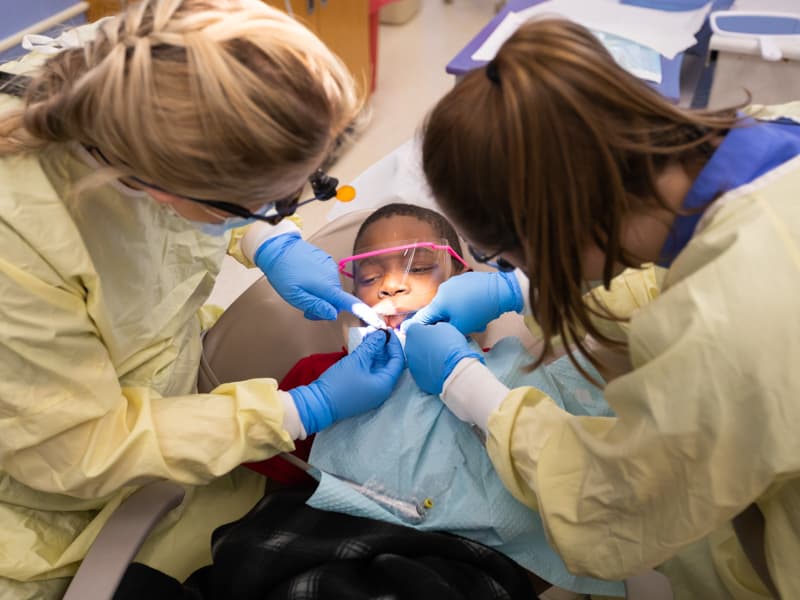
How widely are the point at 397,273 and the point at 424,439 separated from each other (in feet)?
1.23

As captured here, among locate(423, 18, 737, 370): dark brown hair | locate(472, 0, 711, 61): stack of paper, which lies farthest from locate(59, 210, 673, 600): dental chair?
locate(472, 0, 711, 61): stack of paper

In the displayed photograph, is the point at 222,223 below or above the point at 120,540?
above

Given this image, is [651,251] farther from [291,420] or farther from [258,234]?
[258,234]

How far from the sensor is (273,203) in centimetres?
94

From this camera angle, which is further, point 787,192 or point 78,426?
point 78,426

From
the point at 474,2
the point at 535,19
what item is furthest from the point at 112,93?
the point at 474,2

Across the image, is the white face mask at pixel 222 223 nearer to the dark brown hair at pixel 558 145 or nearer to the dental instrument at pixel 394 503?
the dark brown hair at pixel 558 145

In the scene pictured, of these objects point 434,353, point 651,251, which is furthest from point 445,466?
point 651,251

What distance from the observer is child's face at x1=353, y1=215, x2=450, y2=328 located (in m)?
1.47

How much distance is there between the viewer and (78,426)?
1000mm

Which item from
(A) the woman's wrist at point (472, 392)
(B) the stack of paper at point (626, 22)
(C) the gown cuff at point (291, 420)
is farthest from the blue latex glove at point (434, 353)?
(B) the stack of paper at point (626, 22)

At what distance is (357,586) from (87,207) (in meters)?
0.69

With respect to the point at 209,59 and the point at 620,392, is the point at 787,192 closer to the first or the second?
the point at 620,392

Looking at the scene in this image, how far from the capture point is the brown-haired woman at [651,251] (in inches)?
27.4
